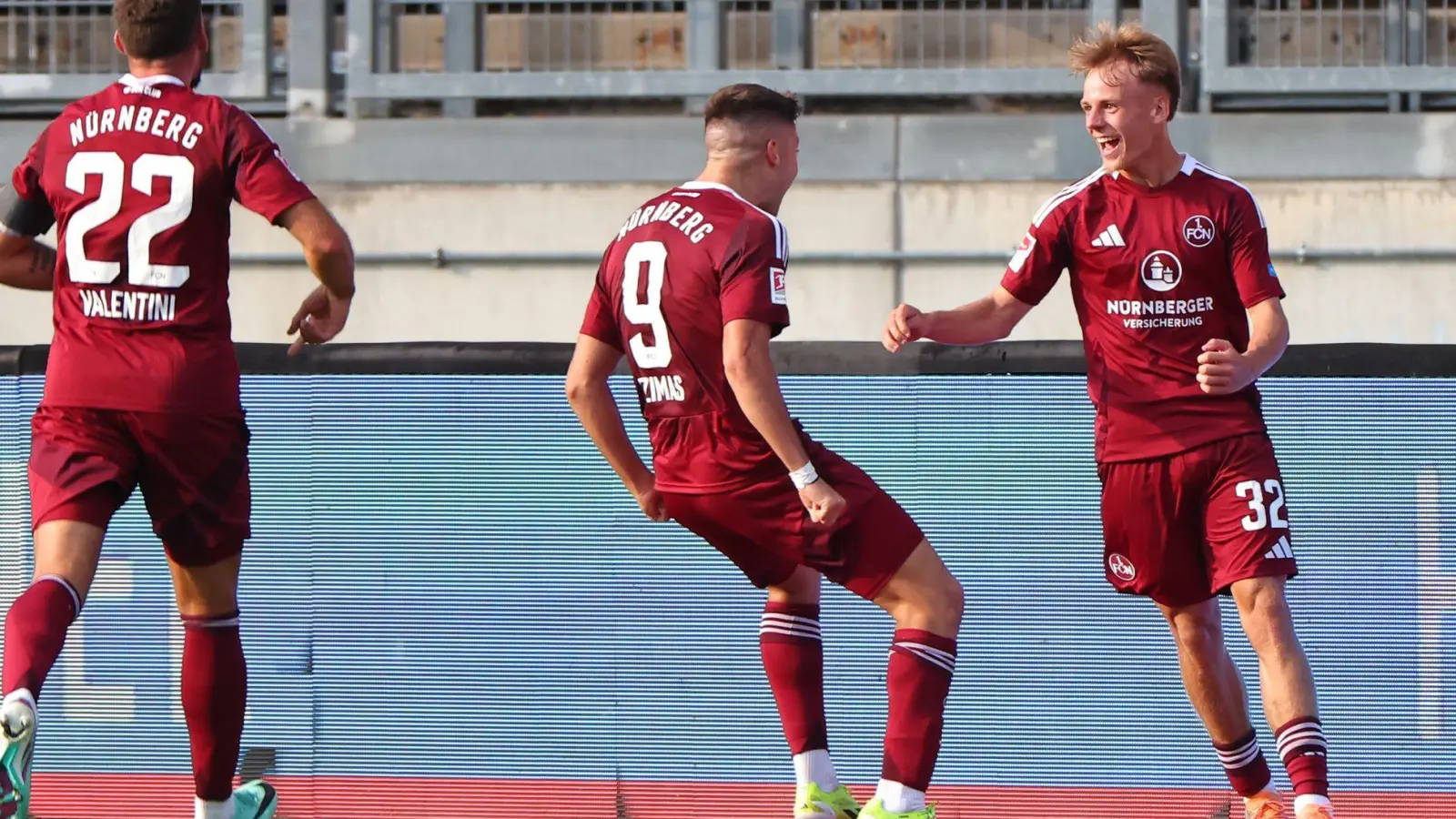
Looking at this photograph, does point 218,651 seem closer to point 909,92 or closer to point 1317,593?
point 1317,593

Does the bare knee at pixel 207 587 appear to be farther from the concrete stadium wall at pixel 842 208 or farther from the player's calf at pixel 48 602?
the concrete stadium wall at pixel 842 208

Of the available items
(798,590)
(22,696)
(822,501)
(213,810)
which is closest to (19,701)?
(22,696)

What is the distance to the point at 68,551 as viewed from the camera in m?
A: 4.20

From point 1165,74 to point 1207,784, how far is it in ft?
6.58

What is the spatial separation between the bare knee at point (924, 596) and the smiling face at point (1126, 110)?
3.84 ft

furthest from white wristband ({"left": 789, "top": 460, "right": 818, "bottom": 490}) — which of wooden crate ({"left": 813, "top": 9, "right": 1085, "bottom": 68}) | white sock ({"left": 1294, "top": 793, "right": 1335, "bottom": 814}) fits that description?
wooden crate ({"left": 813, "top": 9, "right": 1085, "bottom": 68})

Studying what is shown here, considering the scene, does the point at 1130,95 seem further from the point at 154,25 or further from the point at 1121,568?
the point at 154,25

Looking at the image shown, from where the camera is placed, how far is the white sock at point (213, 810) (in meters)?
4.56

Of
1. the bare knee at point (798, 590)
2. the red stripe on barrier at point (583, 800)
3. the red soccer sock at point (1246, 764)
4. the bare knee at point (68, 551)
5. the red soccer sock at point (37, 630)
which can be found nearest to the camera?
the red soccer sock at point (37, 630)

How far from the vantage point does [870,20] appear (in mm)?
10211

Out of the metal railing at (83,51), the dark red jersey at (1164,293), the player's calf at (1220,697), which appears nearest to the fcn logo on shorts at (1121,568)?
the player's calf at (1220,697)

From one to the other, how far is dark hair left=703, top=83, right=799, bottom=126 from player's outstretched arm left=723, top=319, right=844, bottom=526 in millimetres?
608

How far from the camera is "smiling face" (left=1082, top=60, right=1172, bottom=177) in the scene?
474 centimetres

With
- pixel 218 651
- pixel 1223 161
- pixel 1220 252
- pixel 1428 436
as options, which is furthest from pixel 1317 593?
pixel 1223 161
